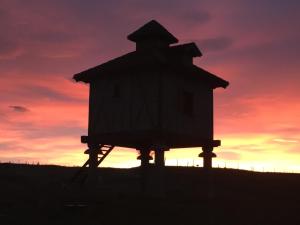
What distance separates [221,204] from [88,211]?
28.9 feet

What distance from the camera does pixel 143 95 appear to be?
28688mm

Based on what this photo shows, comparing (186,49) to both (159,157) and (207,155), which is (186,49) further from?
(159,157)

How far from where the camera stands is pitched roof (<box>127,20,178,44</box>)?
3203 cm

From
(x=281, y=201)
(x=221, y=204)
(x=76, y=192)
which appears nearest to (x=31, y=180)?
(x=76, y=192)

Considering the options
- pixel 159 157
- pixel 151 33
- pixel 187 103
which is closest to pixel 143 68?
pixel 187 103

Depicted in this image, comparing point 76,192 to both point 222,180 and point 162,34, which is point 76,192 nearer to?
point 162,34

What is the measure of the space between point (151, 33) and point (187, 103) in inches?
193

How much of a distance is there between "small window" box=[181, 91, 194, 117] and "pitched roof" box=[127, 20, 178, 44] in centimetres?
423

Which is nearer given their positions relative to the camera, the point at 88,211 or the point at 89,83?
the point at 88,211

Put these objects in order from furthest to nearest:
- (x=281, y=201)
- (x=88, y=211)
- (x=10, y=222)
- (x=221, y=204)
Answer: (x=281, y=201), (x=221, y=204), (x=88, y=211), (x=10, y=222)

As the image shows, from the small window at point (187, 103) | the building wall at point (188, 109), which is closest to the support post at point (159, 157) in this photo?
the building wall at point (188, 109)

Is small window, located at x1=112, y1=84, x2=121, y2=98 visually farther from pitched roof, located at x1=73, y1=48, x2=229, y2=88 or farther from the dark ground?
the dark ground

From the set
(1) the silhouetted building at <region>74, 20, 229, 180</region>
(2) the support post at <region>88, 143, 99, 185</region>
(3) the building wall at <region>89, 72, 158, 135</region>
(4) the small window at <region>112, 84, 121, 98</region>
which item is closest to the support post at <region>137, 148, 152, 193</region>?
(1) the silhouetted building at <region>74, 20, 229, 180</region>

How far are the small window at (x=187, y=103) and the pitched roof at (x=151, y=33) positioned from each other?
13.9 ft
